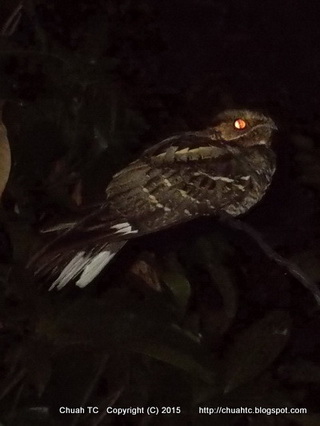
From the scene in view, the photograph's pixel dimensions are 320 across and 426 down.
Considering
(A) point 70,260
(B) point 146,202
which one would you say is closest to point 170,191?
(B) point 146,202

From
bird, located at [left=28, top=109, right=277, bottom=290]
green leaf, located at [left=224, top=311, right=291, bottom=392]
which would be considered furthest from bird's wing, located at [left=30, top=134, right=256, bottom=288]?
green leaf, located at [left=224, top=311, right=291, bottom=392]

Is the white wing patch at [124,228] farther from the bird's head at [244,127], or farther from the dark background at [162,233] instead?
the bird's head at [244,127]

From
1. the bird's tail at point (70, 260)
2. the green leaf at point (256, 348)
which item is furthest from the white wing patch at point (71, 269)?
the green leaf at point (256, 348)

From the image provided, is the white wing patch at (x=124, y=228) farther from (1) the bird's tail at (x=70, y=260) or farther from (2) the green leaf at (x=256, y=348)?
(2) the green leaf at (x=256, y=348)

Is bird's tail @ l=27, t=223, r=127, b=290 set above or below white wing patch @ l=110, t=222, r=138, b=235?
below

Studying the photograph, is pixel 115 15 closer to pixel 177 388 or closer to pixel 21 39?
pixel 21 39

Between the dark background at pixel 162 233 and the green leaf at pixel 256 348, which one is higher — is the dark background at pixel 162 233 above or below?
above

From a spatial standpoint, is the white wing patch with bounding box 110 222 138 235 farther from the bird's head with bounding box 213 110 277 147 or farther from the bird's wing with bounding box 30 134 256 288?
the bird's head with bounding box 213 110 277 147
